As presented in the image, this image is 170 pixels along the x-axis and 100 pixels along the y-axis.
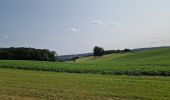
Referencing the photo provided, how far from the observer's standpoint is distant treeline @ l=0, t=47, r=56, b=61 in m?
86.5

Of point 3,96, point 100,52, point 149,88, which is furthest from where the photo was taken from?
point 100,52

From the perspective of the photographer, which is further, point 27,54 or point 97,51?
point 97,51

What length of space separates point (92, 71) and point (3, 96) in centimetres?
1845

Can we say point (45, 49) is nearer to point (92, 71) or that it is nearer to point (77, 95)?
point (92, 71)

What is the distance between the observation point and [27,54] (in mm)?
86688

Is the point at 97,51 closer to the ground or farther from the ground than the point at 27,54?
farther from the ground

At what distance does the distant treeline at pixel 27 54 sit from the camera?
8650 centimetres

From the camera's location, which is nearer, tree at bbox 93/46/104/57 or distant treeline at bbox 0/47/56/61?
distant treeline at bbox 0/47/56/61

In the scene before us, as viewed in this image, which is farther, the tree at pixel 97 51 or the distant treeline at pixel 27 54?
the tree at pixel 97 51

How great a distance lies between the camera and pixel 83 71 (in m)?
33.1

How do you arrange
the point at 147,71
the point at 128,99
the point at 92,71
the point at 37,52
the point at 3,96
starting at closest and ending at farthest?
1. the point at 128,99
2. the point at 3,96
3. the point at 147,71
4. the point at 92,71
5. the point at 37,52

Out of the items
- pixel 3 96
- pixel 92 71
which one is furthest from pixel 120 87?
pixel 92 71

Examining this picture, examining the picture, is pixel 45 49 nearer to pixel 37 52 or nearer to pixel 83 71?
pixel 37 52

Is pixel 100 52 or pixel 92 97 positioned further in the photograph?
pixel 100 52
